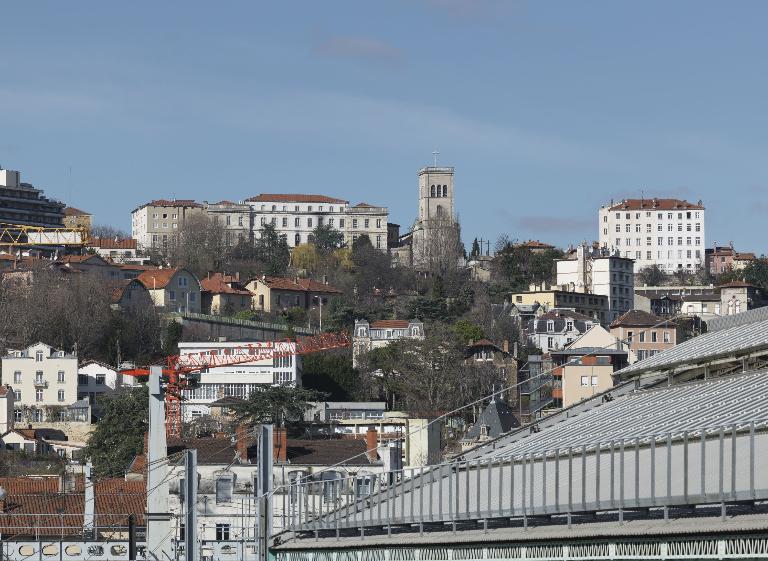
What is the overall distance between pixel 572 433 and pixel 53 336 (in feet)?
289

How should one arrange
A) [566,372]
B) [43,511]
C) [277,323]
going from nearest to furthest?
[43,511]
[566,372]
[277,323]

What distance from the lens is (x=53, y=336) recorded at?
12238 centimetres

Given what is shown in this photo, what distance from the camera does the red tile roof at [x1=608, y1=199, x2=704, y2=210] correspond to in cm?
19850

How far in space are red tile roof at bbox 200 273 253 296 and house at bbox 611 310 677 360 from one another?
113ft

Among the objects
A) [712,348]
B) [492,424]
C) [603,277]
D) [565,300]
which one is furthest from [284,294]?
[712,348]

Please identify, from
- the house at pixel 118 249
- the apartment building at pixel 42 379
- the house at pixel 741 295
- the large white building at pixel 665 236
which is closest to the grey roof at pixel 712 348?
the apartment building at pixel 42 379

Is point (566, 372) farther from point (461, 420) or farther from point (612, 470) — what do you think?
point (612, 470)

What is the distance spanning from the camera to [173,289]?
146m

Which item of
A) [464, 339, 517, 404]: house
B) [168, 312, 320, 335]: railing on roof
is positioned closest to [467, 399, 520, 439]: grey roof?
[464, 339, 517, 404]: house

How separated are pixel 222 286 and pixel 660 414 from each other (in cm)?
11917

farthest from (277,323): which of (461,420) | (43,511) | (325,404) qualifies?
(43,511)

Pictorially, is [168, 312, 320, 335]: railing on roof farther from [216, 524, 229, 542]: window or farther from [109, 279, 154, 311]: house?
[216, 524, 229, 542]: window

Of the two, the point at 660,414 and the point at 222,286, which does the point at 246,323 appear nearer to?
the point at 222,286

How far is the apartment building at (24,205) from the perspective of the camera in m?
184
